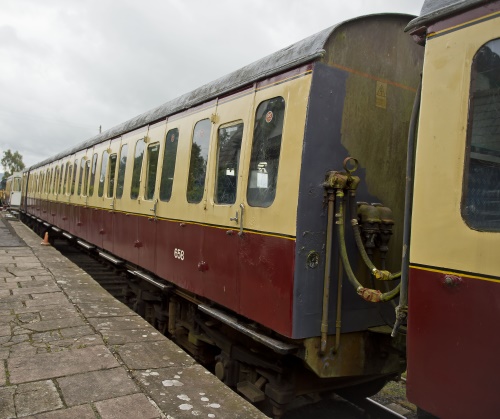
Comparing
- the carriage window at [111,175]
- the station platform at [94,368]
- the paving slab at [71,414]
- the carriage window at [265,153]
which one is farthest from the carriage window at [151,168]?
the paving slab at [71,414]

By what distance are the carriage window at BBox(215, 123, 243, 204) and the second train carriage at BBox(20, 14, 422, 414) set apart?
0.06ft

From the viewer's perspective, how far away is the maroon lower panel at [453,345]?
2.11 meters

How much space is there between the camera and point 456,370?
225cm

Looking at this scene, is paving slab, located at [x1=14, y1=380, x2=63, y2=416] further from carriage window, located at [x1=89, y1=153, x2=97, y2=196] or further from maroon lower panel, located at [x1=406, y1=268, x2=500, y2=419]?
carriage window, located at [x1=89, y1=153, x2=97, y2=196]

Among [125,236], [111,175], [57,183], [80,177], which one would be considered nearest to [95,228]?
[111,175]

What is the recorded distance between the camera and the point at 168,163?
227 inches

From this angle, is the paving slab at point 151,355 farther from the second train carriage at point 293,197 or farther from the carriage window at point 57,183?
the carriage window at point 57,183

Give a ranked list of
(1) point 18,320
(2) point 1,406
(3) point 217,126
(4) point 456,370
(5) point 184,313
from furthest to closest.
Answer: (5) point 184,313 < (1) point 18,320 < (3) point 217,126 < (2) point 1,406 < (4) point 456,370

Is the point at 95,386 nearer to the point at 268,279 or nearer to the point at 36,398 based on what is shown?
the point at 36,398

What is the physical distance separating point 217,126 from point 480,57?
106 inches

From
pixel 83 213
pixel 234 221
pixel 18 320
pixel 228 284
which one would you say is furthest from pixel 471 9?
pixel 83 213

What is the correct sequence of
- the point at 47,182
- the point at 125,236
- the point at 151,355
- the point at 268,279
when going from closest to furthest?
the point at 268,279
the point at 151,355
the point at 125,236
the point at 47,182

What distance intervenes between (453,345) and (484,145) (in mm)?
1048

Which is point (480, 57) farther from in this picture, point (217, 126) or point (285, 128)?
point (217, 126)
